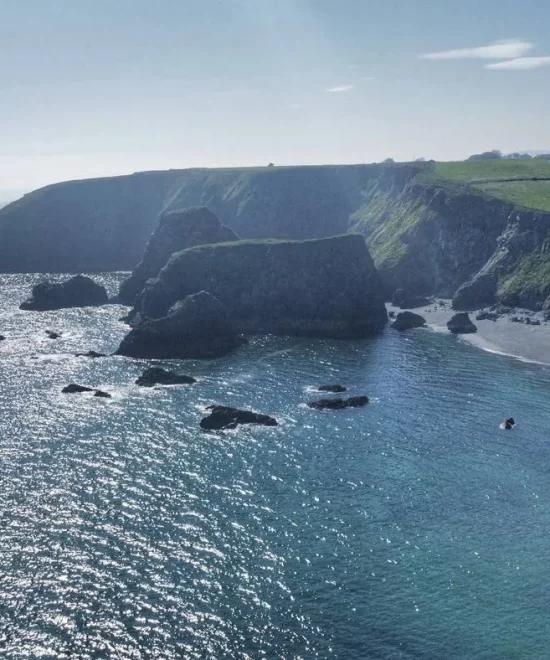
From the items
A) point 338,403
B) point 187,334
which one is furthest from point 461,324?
point 187,334

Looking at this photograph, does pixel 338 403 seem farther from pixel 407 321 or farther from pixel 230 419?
pixel 407 321

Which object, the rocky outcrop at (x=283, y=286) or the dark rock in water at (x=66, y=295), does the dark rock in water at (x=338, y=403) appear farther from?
the dark rock in water at (x=66, y=295)

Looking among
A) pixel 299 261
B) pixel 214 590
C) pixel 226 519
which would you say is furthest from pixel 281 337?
pixel 214 590

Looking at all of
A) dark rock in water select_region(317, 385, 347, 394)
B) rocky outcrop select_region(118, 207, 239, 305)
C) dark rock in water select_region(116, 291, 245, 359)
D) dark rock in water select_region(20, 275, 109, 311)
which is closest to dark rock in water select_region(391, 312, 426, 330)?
dark rock in water select_region(116, 291, 245, 359)

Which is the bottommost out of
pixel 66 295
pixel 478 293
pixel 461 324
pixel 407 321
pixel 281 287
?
pixel 461 324

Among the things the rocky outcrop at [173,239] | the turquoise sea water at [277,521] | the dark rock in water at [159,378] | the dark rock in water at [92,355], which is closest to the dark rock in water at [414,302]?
the rocky outcrop at [173,239]

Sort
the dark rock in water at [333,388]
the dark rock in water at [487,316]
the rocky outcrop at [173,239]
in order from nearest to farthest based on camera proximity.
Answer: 1. the dark rock in water at [333,388]
2. the dark rock in water at [487,316]
3. the rocky outcrop at [173,239]

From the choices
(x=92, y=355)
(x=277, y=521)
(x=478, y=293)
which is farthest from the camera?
(x=478, y=293)
